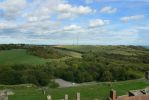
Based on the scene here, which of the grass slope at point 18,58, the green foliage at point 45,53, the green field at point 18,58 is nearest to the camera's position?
the green field at point 18,58

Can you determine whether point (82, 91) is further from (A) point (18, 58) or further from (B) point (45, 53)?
(B) point (45, 53)

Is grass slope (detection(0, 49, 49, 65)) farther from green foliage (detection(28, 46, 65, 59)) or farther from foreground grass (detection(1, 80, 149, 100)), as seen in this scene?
foreground grass (detection(1, 80, 149, 100))

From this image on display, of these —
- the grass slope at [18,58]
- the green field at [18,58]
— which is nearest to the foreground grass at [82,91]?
the green field at [18,58]

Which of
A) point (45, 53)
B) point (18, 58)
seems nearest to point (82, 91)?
point (18, 58)

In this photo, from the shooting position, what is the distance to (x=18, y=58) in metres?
97.4

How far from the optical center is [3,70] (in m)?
81.2

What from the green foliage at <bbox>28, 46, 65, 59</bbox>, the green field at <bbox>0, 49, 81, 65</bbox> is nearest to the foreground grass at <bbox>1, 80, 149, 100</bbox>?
the green field at <bbox>0, 49, 81, 65</bbox>

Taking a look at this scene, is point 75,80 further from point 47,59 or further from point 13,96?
point 13,96

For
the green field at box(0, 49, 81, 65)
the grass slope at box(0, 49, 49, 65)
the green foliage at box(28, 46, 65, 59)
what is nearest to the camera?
the green field at box(0, 49, 81, 65)

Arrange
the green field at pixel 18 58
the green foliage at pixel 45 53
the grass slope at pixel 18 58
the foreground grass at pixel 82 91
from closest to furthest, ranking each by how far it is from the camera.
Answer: the foreground grass at pixel 82 91
the green field at pixel 18 58
the grass slope at pixel 18 58
the green foliage at pixel 45 53

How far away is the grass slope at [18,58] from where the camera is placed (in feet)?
308

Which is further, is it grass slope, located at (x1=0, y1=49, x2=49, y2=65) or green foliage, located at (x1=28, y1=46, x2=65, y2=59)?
green foliage, located at (x1=28, y1=46, x2=65, y2=59)

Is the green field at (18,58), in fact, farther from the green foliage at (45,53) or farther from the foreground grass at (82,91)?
the foreground grass at (82,91)

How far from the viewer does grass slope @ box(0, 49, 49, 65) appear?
9394 centimetres
